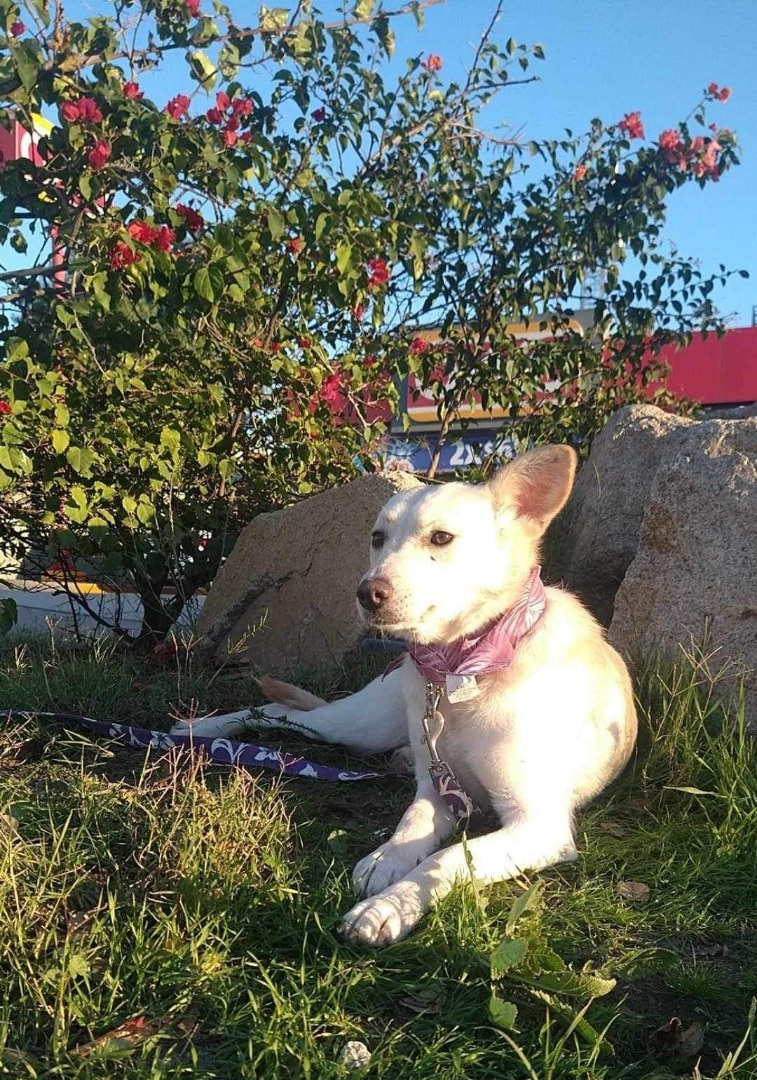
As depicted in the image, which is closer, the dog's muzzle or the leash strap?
the dog's muzzle

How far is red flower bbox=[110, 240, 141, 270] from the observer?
3.79m

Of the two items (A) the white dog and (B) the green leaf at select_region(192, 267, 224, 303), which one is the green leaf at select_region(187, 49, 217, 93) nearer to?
(B) the green leaf at select_region(192, 267, 224, 303)

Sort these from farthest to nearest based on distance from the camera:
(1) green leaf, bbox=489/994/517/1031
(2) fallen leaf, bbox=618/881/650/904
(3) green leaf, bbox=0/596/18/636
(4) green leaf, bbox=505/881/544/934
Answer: (3) green leaf, bbox=0/596/18/636 < (2) fallen leaf, bbox=618/881/650/904 < (4) green leaf, bbox=505/881/544/934 < (1) green leaf, bbox=489/994/517/1031

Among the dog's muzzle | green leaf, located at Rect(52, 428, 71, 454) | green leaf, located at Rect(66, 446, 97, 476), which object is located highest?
green leaf, located at Rect(52, 428, 71, 454)

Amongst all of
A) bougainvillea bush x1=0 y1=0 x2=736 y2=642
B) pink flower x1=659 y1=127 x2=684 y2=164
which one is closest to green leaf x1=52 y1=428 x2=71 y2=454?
bougainvillea bush x1=0 y1=0 x2=736 y2=642

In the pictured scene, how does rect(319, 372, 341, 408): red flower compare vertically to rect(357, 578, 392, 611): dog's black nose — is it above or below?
above

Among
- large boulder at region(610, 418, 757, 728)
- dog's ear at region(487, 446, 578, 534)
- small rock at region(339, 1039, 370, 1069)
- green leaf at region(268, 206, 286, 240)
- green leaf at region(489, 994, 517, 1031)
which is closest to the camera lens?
small rock at region(339, 1039, 370, 1069)

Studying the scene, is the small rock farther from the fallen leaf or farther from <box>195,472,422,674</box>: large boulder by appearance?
<box>195,472,422,674</box>: large boulder

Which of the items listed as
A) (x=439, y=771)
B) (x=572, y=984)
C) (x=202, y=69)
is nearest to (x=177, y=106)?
(x=202, y=69)

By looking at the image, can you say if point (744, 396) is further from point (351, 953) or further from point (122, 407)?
point (351, 953)

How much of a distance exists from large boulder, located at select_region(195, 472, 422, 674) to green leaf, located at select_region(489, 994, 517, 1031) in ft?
9.04

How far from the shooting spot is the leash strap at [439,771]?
2.70 metres

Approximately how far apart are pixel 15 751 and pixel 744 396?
14.1 meters

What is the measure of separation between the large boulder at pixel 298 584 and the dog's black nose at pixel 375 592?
1984 mm
